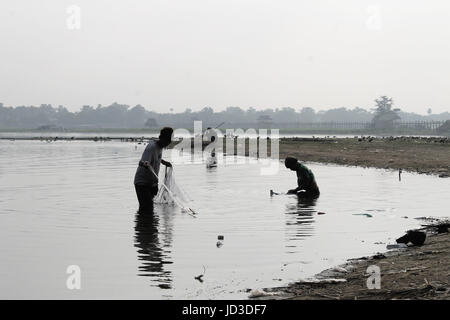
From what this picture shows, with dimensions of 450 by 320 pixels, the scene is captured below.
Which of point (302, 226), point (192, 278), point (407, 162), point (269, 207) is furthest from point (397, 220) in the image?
point (407, 162)

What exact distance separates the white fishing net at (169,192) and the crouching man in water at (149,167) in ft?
6.01

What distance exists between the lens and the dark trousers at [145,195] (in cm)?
1473

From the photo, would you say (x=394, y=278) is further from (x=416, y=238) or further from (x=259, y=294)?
(x=416, y=238)

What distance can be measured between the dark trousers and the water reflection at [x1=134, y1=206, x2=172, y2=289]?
4.8 inches

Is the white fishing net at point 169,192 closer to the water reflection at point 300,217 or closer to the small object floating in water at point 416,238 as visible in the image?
the water reflection at point 300,217

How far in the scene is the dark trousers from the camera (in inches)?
580

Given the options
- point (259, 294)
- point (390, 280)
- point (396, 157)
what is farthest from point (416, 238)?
point (396, 157)

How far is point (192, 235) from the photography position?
12.7 meters

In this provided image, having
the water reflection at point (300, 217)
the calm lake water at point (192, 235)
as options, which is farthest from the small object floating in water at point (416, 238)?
the water reflection at point (300, 217)

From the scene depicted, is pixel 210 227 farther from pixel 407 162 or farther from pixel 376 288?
pixel 407 162

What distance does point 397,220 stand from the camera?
48.1ft

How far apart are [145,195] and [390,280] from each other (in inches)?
307

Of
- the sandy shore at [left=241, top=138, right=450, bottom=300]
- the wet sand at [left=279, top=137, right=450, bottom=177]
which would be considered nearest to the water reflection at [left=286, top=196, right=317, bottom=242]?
the sandy shore at [left=241, top=138, right=450, bottom=300]
